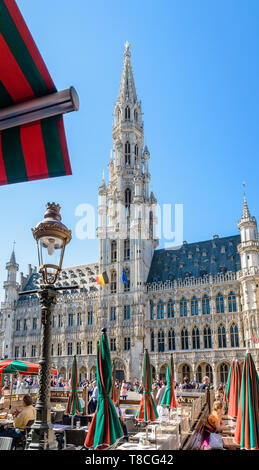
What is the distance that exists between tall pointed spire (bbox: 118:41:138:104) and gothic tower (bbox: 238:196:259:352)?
29882 mm

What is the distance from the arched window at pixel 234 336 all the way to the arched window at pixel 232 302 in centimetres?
172

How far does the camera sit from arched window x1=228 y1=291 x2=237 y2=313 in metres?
44.2

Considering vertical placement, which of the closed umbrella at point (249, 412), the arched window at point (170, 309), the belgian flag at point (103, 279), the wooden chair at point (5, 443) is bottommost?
the wooden chair at point (5, 443)

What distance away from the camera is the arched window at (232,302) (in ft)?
Result: 145

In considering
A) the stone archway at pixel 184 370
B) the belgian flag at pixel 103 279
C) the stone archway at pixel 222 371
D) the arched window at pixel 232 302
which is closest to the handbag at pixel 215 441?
the stone archway at pixel 222 371

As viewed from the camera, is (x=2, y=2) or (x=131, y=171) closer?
(x=2, y=2)

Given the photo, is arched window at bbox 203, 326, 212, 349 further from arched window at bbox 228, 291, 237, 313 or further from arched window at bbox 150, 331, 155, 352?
arched window at bbox 150, 331, 155, 352

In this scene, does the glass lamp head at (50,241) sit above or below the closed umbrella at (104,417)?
above

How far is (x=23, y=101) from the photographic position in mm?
3053

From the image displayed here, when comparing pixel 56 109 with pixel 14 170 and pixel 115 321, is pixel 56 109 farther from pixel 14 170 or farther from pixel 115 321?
pixel 115 321

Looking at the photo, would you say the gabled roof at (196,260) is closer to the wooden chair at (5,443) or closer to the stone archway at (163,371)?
the stone archway at (163,371)

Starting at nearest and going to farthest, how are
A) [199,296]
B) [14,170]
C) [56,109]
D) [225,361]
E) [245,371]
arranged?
[56,109], [14,170], [245,371], [225,361], [199,296]

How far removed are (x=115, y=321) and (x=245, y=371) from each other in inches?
1712
